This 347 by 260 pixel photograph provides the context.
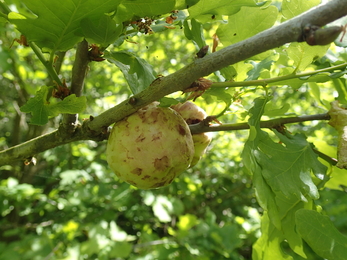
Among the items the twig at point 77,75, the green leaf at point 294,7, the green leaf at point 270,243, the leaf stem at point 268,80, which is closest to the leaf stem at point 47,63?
the twig at point 77,75

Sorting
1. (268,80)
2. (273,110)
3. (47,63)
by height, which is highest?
(47,63)

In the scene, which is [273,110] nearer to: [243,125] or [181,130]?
[243,125]

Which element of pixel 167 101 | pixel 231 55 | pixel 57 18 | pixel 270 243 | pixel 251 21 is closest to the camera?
pixel 231 55

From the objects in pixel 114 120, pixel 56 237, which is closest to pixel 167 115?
pixel 114 120

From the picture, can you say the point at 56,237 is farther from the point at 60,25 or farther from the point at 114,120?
the point at 60,25

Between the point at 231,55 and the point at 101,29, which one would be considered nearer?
the point at 231,55

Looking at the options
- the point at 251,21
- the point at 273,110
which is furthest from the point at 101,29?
the point at 273,110
